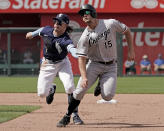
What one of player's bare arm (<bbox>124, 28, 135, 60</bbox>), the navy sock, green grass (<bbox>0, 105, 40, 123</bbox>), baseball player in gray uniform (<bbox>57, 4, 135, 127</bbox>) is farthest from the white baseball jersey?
green grass (<bbox>0, 105, 40, 123</bbox>)

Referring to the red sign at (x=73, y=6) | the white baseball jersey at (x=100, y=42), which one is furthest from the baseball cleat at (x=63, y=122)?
the red sign at (x=73, y=6)

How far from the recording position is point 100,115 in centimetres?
991

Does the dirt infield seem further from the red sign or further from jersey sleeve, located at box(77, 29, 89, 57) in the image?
the red sign

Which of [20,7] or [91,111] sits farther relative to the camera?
[20,7]

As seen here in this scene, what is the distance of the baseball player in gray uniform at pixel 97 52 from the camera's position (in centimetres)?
791

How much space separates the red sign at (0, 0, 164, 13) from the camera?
26.7 metres

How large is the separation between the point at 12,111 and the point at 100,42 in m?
3.30

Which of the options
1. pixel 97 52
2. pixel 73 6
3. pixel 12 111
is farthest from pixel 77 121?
pixel 73 6

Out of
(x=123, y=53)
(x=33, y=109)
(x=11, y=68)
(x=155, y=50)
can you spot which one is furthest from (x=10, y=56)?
(x=33, y=109)

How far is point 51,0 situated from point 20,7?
165 cm

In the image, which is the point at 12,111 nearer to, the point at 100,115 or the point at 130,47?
the point at 100,115

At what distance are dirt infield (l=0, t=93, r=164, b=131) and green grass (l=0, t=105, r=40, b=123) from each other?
182 millimetres

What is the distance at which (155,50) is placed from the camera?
25047 mm

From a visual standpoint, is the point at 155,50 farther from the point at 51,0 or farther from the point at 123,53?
the point at 51,0
